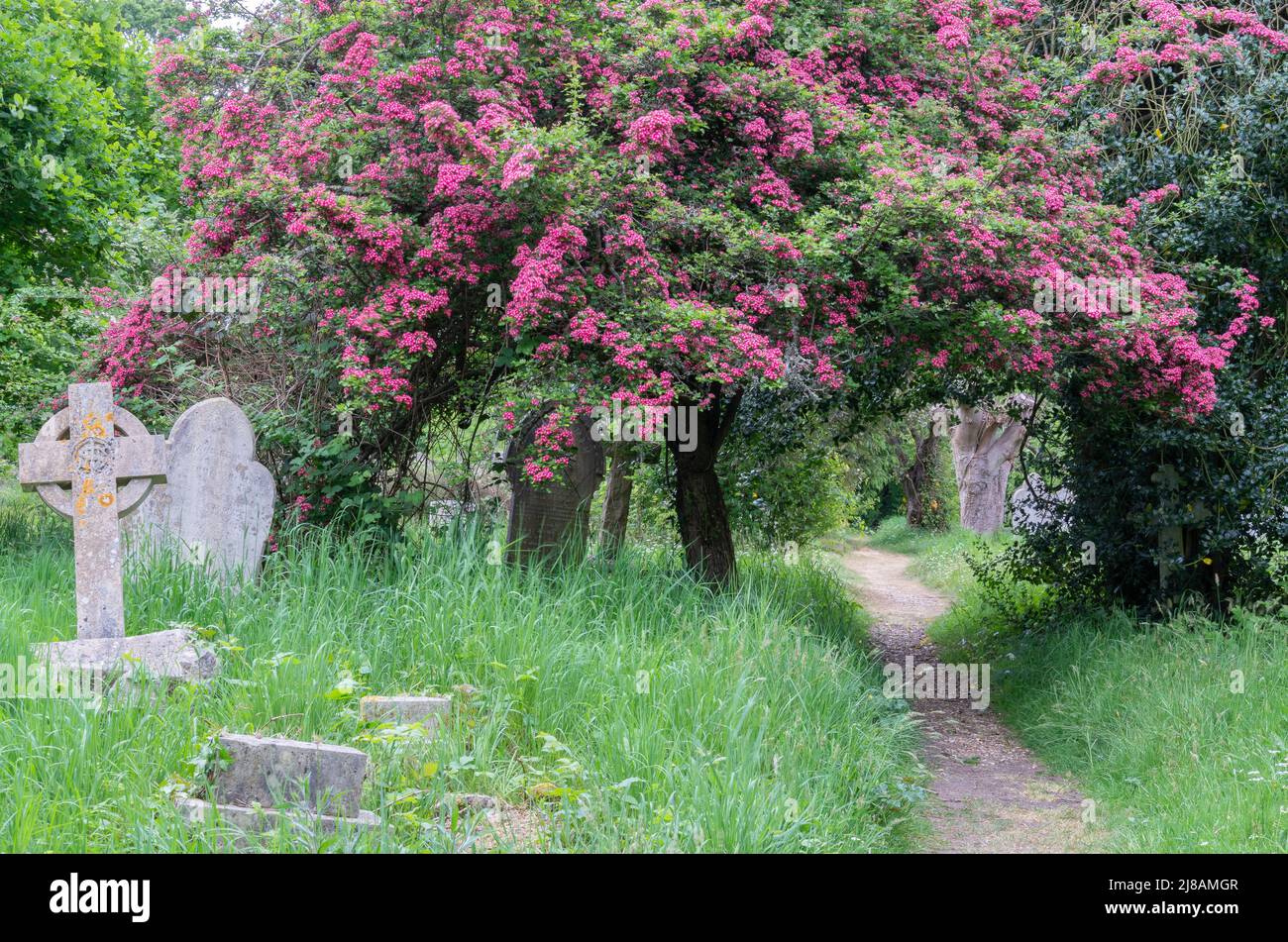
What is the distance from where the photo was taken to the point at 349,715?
15.8ft

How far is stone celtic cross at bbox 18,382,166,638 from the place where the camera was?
18.4 feet

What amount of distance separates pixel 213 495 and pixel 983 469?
1881 centimetres

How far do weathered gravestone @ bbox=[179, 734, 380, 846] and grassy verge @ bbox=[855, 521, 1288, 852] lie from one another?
408cm

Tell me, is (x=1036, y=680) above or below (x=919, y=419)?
below

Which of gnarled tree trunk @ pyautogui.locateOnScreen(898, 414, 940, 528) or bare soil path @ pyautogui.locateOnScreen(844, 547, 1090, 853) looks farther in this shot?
gnarled tree trunk @ pyautogui.locateOnScreen(898, 414, 940, 528)

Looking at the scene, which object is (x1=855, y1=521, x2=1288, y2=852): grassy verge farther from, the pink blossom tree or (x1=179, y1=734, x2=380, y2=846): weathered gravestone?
Result: (x1=179, y1=734, x2=380, y2=846): weathered gravestone

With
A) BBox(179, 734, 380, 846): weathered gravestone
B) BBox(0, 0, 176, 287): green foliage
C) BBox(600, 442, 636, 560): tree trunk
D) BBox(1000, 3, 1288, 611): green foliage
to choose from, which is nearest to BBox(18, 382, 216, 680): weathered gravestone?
BBox(179, 734, 380, 846): weathered gravestone

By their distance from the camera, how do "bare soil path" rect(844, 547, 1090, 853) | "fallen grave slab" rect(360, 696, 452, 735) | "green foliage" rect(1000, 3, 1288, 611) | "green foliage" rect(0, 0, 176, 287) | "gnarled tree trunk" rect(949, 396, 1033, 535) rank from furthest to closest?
"gnarled tree trunk" rect(949, 396, 1033, 535), "green foliage" rect(0, 0, 176, 287), "green foliage" rect(1000, 3, 1288, 611), "bare soil path" rect(844, 547, 1090, 853), "fallen grave slab" rect(360, 696, 452, 735)

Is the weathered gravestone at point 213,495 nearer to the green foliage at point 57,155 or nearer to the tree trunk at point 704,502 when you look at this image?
the tree trunk at point 704,502

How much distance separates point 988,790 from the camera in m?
7.04

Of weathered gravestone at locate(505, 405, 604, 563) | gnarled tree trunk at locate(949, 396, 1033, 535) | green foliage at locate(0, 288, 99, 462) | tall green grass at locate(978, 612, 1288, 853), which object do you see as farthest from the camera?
gnarled tree trunk at locate(949, 396, 1033, 535)

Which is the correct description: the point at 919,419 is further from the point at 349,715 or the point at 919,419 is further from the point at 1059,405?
the point at 349,715
